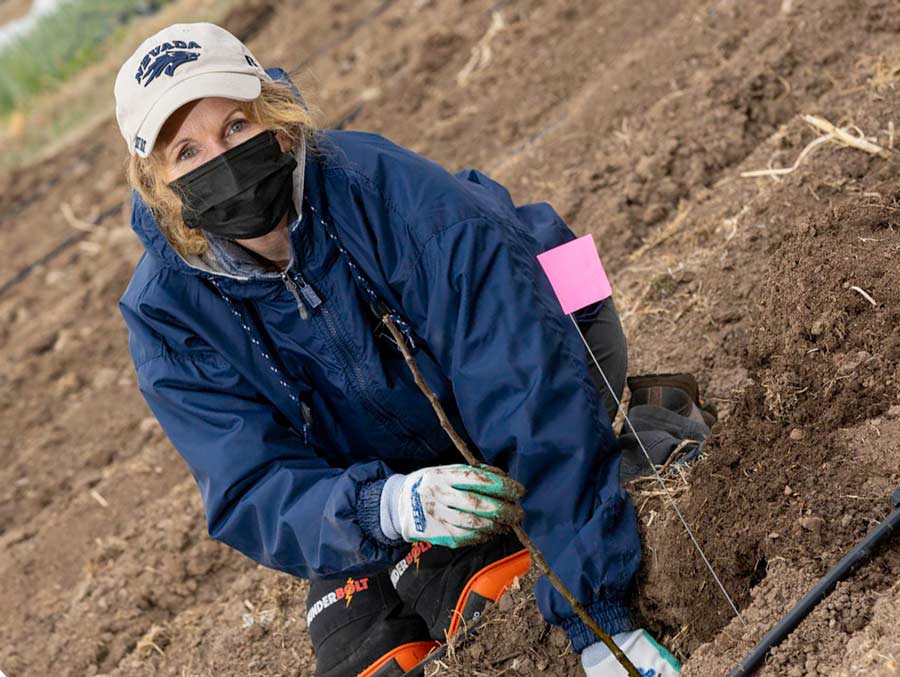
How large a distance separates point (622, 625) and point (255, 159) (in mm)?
1103

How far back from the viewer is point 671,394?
99.6 inches

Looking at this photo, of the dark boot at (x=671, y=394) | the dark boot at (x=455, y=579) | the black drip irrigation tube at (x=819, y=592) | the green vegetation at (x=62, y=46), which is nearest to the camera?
the black drip irrigation tube at (x=819, y=592)

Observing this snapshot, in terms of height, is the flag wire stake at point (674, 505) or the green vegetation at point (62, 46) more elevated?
the green vegetation at point (62, 46)

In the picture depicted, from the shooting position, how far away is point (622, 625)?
6.46 ft

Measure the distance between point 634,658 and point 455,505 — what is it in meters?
0.44

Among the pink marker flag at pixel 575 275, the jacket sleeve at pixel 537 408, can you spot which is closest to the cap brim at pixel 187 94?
the jacket sleeve at pixel 537 408

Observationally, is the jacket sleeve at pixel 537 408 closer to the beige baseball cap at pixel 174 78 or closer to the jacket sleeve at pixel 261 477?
the jacket sleeve at pixel 261 477

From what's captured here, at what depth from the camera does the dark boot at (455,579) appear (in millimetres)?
2307

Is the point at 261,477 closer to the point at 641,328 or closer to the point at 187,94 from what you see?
the point at 187,94

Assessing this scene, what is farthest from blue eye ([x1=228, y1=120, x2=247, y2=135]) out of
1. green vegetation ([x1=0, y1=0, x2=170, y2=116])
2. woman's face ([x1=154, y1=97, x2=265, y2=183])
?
green vegetation ([x1=0, y1=0, x2=170, y2=116])

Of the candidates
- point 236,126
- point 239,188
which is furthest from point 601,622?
point 236,126

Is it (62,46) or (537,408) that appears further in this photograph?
(62,46)

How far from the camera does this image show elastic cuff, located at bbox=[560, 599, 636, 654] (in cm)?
197

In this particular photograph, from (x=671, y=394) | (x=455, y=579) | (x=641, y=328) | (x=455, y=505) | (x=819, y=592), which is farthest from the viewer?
(x=641, y=328)
